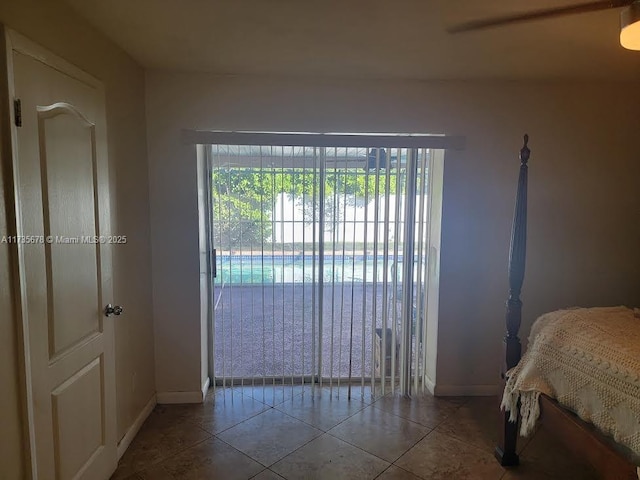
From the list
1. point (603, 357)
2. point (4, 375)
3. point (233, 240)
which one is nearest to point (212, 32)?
point (233, 240)

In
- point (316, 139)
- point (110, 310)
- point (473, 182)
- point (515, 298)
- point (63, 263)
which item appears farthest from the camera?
point (473, 182)

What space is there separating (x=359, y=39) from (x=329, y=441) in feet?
7.50

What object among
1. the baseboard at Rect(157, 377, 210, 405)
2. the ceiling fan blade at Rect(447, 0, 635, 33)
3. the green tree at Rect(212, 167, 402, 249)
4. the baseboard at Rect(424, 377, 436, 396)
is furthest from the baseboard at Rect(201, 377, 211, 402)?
the ceiling fan blade at Rect(447, 0, 635, 33)

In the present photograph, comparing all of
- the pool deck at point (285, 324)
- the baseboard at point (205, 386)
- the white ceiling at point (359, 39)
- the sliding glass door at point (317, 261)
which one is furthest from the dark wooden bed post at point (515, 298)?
the baseboard at point (205, 386)

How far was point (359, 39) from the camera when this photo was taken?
2.05 metres

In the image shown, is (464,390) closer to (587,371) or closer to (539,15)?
(587,371)

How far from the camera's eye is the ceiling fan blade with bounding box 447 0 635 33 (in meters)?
1.54

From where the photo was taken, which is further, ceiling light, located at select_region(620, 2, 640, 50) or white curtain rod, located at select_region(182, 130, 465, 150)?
white curtain rod, located at select_region(182, 130, 465, 150)

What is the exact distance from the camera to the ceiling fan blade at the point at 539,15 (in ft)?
5.05

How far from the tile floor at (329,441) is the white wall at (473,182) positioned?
A: 0.30 m

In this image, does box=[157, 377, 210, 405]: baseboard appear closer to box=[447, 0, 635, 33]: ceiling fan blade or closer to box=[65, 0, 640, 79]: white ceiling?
box=[65, 0, 640, 79]: white ceiling

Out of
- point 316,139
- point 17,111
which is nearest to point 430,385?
point 316,139

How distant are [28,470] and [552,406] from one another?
7.32 ft

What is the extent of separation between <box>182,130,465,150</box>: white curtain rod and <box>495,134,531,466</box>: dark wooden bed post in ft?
2.24
